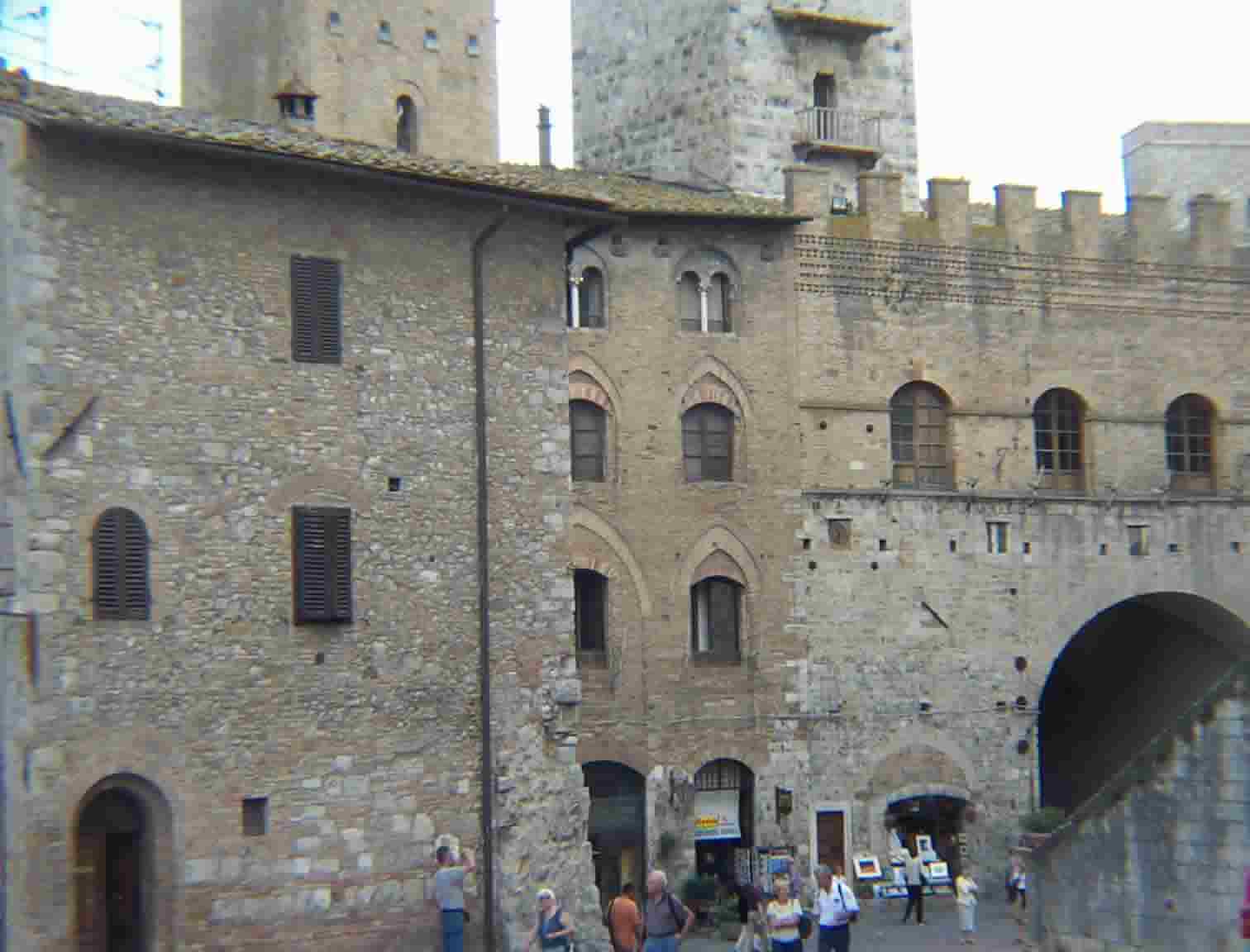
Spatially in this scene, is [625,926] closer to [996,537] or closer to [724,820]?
[724,820]

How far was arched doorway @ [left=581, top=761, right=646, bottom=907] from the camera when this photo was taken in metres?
31.1

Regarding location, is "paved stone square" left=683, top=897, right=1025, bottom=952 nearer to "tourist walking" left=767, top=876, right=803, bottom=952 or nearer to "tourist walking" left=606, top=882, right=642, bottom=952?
"tourist walking" left=767, top=876, right=803, bottom=952

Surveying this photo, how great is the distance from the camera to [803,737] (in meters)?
32.5

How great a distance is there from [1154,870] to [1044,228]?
56.1ft

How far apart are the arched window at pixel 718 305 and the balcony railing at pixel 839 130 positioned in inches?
223

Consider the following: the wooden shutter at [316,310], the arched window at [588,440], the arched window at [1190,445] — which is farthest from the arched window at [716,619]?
the wooden shutter at [316,310]

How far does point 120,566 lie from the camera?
21.9 metres

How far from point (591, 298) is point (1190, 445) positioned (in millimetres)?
10356

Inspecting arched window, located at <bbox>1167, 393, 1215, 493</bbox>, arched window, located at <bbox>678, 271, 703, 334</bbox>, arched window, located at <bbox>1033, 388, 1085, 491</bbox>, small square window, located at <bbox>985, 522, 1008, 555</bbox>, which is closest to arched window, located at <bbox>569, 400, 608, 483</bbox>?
arched window, located at <bbox>678, 271, 703, 334</bbox>

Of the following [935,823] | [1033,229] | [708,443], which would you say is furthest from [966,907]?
[1033,229]

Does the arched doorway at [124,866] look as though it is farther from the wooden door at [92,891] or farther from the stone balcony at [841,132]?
the stone balcony at [841,132]

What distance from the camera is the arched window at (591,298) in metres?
31.8

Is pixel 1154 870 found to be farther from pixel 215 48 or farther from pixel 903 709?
pixel 215 48

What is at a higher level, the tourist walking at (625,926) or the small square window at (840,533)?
the small square window at (840,533)
